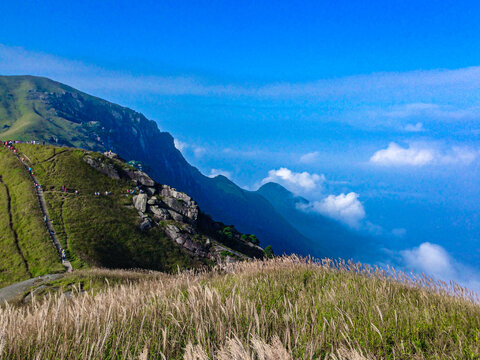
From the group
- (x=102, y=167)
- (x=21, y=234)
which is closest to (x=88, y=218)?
(x=21, y=234)

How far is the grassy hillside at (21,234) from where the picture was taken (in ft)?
149

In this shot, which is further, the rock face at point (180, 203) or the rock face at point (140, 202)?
the rock face at point (180, 203)

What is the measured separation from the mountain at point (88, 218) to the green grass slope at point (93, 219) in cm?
19

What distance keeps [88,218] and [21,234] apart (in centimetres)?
1329

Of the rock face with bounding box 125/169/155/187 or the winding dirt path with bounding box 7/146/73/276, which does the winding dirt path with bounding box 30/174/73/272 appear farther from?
the rock face with bounding box 125/169/155/187

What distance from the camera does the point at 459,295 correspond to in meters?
5.11

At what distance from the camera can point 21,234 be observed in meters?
53.7

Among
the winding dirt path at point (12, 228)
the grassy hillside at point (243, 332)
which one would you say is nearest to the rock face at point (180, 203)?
the winding dirt path at point (12, 228)

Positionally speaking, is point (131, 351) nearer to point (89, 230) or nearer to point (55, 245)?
point (55, 245)

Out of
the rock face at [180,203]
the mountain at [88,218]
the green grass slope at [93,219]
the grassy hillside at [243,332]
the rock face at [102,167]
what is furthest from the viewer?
the rock face at [180,203]

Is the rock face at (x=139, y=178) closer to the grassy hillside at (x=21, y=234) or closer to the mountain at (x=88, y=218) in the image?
the mountain at (x=88, y=218)

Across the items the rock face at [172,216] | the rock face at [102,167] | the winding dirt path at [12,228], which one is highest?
the rock face at [102,167]

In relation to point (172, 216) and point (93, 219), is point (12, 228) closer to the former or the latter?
point (93, 219)

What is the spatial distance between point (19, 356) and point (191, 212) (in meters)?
89.8
